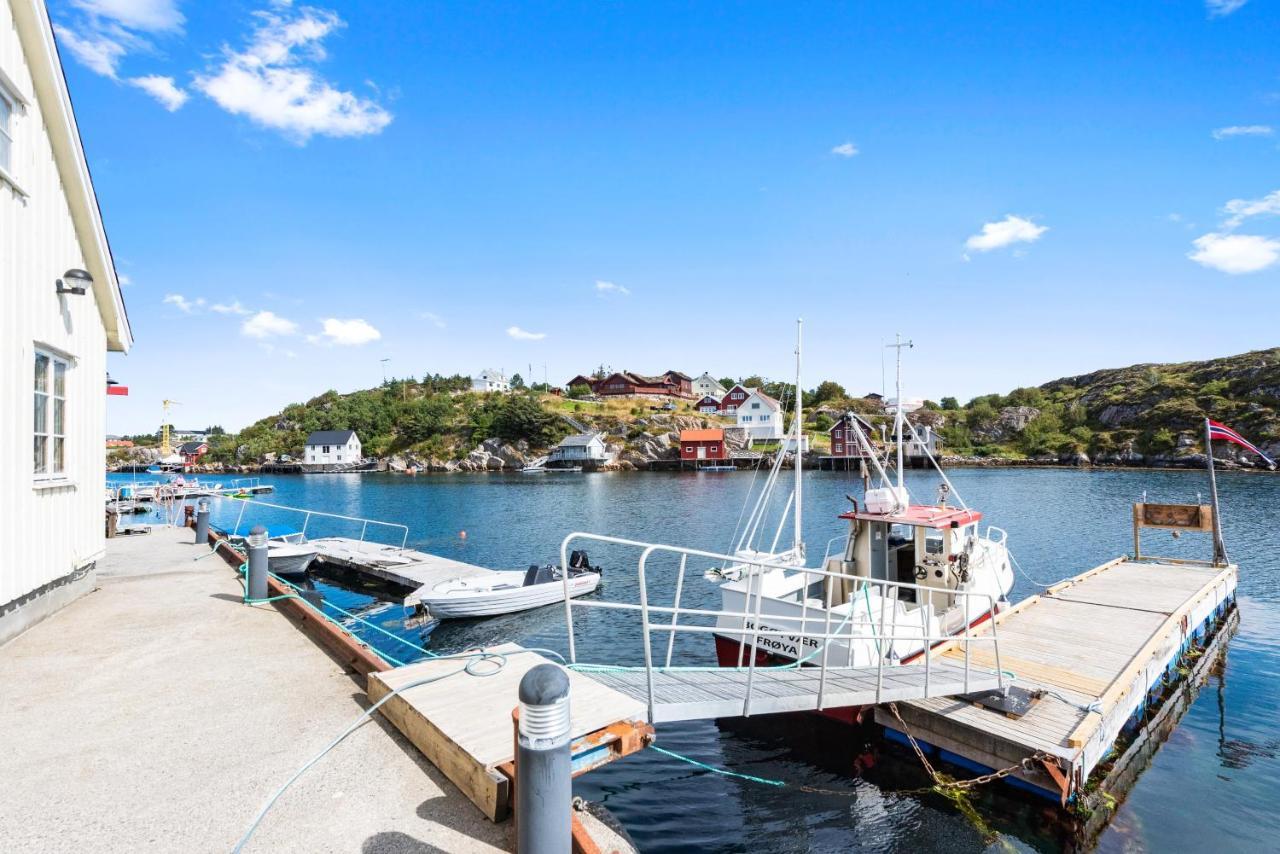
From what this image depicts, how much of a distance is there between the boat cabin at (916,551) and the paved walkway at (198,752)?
10353mm

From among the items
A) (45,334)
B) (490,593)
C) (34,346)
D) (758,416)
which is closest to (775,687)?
(34,346)

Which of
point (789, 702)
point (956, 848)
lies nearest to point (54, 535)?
point (789, 702)

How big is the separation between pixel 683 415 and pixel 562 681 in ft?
398

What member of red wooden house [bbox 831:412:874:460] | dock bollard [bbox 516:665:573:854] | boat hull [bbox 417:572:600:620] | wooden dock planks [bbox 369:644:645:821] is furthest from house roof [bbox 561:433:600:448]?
dock bollard [bbox 516:665:573:854]

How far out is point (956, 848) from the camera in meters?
8.23

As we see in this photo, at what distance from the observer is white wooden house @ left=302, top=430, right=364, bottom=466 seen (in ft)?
393

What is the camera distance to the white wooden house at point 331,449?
120 meters

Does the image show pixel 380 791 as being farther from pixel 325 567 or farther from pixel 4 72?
pixel 325 567

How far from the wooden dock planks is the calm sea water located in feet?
13.2

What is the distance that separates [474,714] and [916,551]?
1081 cm

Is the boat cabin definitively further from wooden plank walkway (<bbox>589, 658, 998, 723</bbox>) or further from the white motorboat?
the white motorboat

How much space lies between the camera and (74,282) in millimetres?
9469

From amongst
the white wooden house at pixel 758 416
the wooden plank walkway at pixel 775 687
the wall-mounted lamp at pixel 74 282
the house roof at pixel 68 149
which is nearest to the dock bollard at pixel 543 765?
the wooden plank walkway at pixel 775 687

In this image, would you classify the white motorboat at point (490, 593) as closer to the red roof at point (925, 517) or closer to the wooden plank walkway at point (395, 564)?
the wooden plank walkway at point (395, 564)
